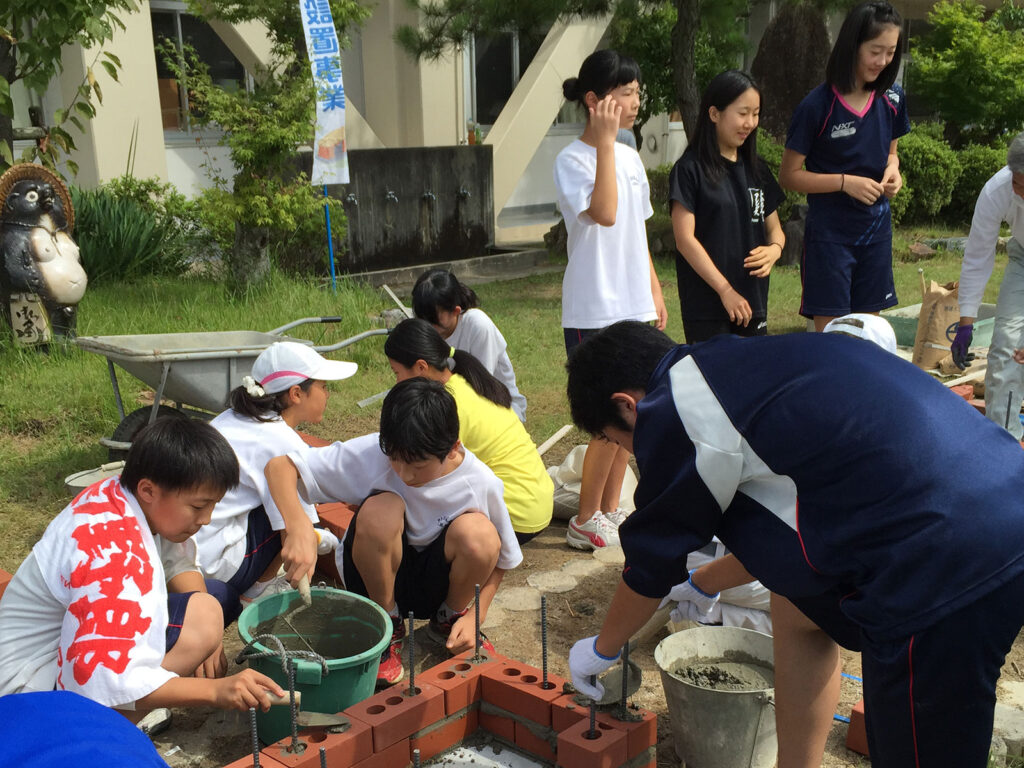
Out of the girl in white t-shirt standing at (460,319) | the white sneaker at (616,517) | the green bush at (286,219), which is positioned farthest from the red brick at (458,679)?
the green bush at (286,219)

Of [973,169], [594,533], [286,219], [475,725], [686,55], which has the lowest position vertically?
[475,725]

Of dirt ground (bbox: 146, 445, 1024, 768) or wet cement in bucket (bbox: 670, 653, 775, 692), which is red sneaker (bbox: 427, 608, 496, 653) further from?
wet cement in bucket (bbox: 670, 653, 775, 692)

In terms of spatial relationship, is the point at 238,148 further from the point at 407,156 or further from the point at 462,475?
the point at 462,475

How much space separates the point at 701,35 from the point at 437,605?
1025 cm

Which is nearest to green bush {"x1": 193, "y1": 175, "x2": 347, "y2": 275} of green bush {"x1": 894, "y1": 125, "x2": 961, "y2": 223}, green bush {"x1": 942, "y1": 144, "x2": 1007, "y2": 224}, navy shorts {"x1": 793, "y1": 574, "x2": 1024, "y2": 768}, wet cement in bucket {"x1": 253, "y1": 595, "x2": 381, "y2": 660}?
wet cement in bucket {"x1": 253, "y1": 595, "x2": 381, "y2": 660}

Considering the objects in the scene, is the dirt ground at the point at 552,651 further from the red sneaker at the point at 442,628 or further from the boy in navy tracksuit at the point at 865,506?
the boy in navy tracksuit at the point at 865,506

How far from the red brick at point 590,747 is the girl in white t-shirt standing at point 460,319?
1805mm

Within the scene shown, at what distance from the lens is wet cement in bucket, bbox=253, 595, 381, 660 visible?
2.84 metres

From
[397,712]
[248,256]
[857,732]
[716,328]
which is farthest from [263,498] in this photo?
[248,256]

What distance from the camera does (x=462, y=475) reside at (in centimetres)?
305

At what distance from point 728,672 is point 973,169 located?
42.6ft

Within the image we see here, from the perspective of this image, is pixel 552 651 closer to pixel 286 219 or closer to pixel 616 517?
pixel 616 517

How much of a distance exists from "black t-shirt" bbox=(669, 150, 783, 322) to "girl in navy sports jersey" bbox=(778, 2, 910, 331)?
338mm

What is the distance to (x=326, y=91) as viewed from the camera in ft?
25.4
